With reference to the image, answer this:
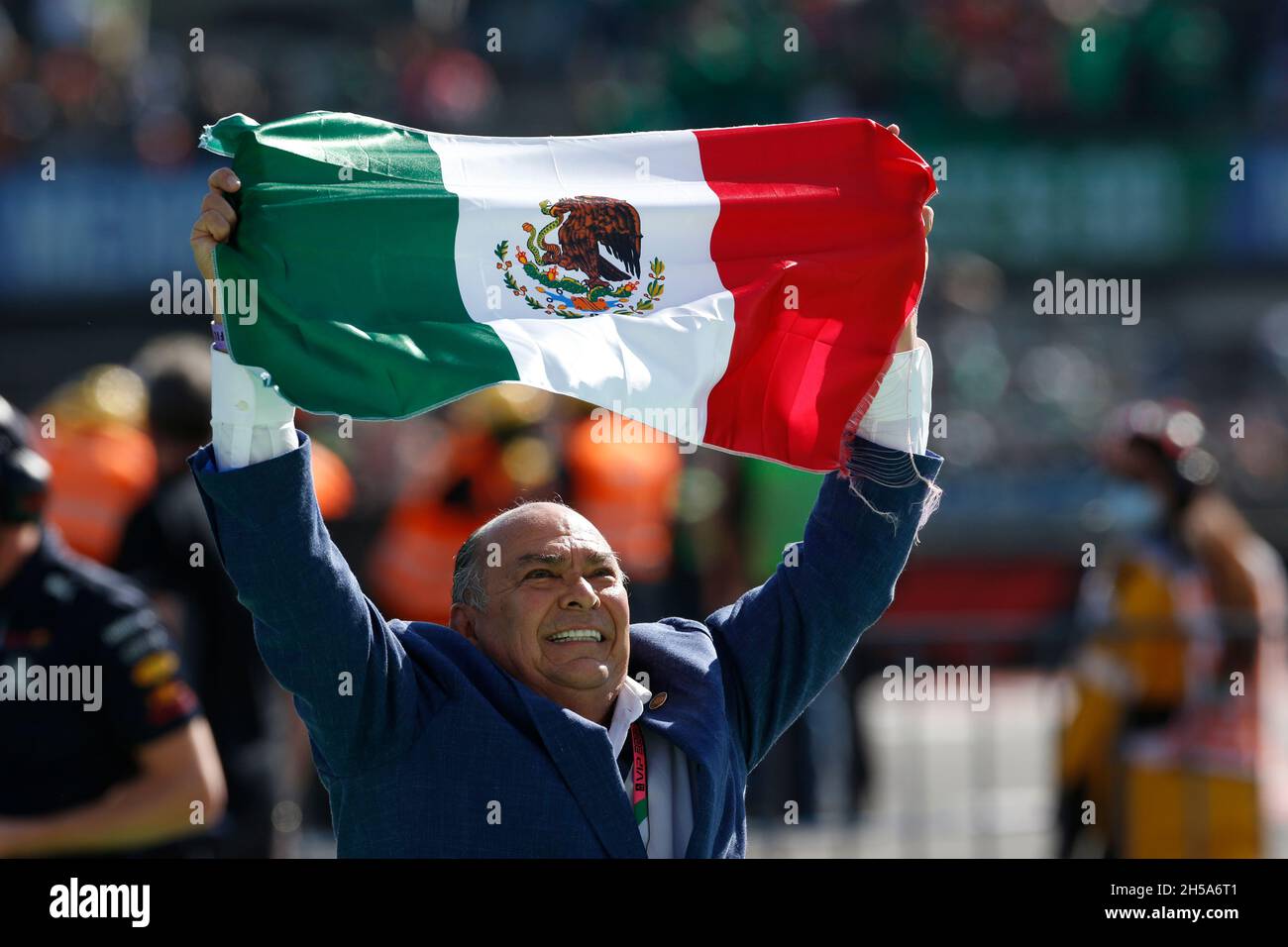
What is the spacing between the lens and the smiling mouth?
347 cm

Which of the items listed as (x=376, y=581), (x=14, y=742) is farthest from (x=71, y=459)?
(x=14, y=742)

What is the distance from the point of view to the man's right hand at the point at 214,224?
3.35 m

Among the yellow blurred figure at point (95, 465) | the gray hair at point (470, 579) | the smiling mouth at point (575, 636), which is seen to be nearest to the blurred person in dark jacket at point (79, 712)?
the gray hair at point (470, 579)

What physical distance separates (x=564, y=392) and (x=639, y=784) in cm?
79

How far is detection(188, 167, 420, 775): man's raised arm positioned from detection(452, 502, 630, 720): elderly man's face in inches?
11.4

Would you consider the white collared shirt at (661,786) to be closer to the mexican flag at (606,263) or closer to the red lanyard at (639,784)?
the red lanyard at (639,784)

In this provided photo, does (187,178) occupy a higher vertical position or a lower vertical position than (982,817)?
higher

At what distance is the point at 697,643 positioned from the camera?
3707mm

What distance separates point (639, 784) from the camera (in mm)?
3432

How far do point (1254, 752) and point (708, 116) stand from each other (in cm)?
984

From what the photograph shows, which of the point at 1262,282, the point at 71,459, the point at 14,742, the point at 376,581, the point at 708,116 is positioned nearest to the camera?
the point at 14,742

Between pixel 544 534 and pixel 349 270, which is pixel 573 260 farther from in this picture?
pixel 544 534
